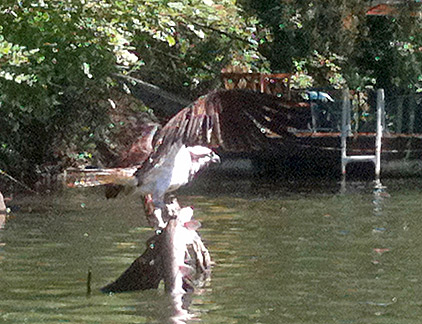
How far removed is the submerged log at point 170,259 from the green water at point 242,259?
0.14 m

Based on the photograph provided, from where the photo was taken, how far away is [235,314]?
45.3ft

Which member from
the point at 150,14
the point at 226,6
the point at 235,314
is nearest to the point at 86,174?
the point at 235,314

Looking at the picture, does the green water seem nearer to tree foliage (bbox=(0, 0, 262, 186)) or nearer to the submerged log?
the submerged log

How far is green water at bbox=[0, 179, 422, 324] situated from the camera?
45.8 ft

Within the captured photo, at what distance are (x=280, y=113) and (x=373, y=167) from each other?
89.7 feet

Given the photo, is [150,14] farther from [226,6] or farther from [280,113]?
[280,113]

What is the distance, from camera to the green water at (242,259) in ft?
45.8

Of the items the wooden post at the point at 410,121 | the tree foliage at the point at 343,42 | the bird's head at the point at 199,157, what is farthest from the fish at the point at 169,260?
the wooden post at the point at 410,121

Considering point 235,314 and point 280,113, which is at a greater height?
point 280,113

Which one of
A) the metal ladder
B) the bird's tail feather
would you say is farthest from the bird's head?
the metal ladder

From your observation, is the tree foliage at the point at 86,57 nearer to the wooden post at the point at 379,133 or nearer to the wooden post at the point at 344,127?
the wooden post at the point at 344,127

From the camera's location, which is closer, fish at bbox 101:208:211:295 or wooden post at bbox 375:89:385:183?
fish at bbox 101:208:211:295

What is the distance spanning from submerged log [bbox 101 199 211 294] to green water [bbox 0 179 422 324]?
141 millimetres

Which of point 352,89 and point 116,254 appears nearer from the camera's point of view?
point 116,254
